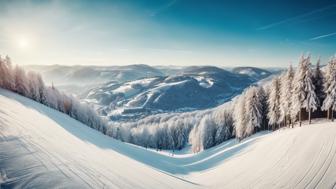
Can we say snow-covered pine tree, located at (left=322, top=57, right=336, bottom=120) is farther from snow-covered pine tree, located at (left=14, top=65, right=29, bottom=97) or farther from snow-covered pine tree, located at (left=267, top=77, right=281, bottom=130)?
snow-covered pine tree, located at (left=14, top=65, right=29, bottom=97)

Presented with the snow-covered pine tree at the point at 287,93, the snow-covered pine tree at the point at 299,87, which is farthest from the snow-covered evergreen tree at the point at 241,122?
the snow-covered pine tree at the point at 299,87

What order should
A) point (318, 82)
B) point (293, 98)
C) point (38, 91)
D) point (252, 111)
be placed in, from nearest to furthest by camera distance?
point (293, 98) < point (318, 82) < point (38, 91) < point (252, 111)

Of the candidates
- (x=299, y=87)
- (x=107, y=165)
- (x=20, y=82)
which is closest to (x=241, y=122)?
(x=299, y=87)

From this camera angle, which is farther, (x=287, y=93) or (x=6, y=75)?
(x=287, y=93)

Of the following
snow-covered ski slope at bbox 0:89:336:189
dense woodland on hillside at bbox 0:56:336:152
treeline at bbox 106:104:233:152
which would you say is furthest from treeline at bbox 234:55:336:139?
snow-covered ski slope at bbox 0:89:336:189

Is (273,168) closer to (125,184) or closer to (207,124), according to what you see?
(125,184)

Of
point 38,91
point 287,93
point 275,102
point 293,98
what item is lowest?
point 275,102

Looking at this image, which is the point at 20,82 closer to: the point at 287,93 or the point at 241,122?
the point at 241,122

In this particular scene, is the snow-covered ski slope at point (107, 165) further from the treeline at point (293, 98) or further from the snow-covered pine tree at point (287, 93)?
the snow-covered pine tree at point (287, 93)

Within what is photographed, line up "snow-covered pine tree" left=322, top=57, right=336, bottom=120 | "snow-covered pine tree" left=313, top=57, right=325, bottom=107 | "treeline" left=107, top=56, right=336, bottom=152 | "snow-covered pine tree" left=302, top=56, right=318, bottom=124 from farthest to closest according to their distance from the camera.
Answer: "snow-covered pine tree" left=313, top=57, right=325, bottom=107 < "treeline" left=107, top=56, right=336, bottom=152 < "snow-covered pine tree" left=302, top=56, right=318, bottom=124 < "snow-covered pine tree" left=322, top=57, right=336, bottom=120

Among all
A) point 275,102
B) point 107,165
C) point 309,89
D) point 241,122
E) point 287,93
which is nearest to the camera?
point 107,165

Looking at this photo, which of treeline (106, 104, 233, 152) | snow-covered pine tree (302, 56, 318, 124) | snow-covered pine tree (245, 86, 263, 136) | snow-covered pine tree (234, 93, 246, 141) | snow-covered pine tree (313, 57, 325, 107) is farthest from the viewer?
treeline (106, 104, 233, 152)
